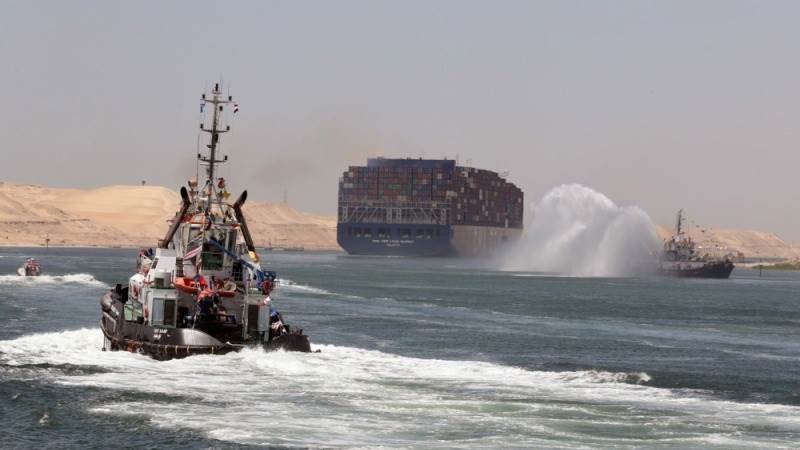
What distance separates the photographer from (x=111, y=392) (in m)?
43.8

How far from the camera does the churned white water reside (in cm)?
3756

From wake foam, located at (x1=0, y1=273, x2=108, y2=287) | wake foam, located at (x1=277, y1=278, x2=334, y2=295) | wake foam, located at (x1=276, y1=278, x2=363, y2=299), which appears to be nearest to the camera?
wake foam, located at (x1=276, y1=278, x2=363, y2=299)

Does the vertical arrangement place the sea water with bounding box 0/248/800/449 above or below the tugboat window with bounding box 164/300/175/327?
below

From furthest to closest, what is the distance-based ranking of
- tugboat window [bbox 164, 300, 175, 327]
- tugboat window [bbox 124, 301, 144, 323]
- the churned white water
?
tugboat window [bbox 124, 301, 144, 323], tugboat window [bbox 164, 300, 175, 327], the churned white water

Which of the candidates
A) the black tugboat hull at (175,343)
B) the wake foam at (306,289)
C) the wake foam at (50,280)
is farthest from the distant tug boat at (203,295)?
the wake foam at (50,280)

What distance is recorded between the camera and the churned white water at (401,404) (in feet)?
123

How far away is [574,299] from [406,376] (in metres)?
70.4

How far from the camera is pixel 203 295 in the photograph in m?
50.2

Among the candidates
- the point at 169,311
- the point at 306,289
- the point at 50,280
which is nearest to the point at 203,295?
the point at 169,311

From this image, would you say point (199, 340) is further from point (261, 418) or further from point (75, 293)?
point (75, 293)

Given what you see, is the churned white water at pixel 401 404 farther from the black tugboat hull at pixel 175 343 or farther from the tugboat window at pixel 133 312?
the tugboat window at pixel 133 312

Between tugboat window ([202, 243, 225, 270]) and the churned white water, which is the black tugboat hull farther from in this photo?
tugboat window ([202, 243, 225, 270])

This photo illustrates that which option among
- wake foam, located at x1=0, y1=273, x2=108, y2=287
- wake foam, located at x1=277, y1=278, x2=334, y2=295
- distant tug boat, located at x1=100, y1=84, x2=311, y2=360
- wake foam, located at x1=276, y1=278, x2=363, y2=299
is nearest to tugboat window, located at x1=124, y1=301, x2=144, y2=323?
distant tug boat, located at x1=100, y1=84, x2=311, y2=360

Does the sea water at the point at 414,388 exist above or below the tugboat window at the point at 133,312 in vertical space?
below
